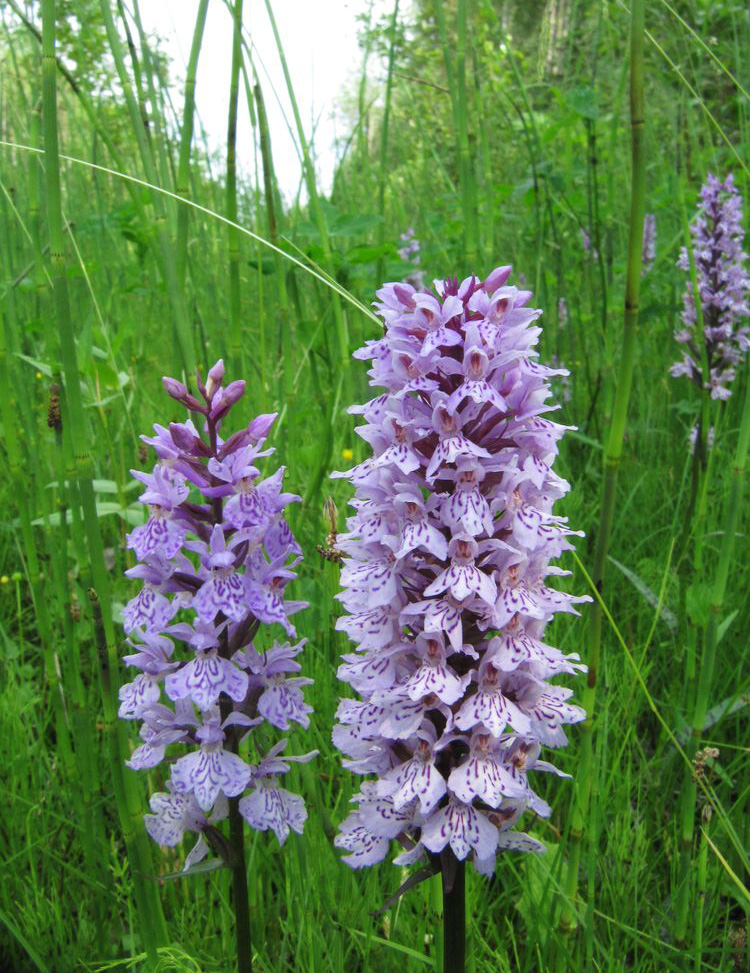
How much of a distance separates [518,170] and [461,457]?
465 cm

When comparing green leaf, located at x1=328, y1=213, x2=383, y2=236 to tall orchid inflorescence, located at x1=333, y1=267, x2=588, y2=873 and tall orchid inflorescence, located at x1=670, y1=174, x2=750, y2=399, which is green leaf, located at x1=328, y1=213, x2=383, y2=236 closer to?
tall orchid inflorescence, located at x1=670, y1=174, x2=750, y2=399

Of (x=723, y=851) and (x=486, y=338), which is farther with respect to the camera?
(x=723, y=851)

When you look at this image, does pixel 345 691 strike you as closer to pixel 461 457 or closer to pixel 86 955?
pixel 86 955

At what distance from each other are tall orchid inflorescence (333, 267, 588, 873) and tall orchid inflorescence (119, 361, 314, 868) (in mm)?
125

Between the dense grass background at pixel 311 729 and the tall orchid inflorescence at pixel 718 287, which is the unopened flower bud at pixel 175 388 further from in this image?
the tall orchid inflorescence at pixel 718 287

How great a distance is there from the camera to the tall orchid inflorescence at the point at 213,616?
4.02ft

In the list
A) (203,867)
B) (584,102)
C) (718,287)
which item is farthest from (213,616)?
(718,287)

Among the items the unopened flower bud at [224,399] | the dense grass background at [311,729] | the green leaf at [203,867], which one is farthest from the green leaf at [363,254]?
the green leaf at [203,867]

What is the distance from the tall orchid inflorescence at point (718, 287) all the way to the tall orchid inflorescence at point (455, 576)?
2.44 m

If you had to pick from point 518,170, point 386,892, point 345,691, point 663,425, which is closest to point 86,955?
point 386,892

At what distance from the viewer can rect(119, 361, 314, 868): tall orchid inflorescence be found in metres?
1.22

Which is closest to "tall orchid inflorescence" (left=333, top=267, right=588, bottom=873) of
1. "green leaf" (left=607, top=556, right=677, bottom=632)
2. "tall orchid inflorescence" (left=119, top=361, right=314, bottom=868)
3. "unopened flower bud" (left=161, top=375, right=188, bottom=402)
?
"tall orchid inflorescence" (left=119, top=361, right=314, bottom=868)

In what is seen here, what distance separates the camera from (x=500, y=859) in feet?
6.21

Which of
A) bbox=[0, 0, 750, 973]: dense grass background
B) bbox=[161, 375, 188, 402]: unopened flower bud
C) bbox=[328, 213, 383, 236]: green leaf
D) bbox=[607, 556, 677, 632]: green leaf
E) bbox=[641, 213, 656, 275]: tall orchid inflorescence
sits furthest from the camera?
bbox=[641, 213, 656, 275]: tall orchid inflorescence
